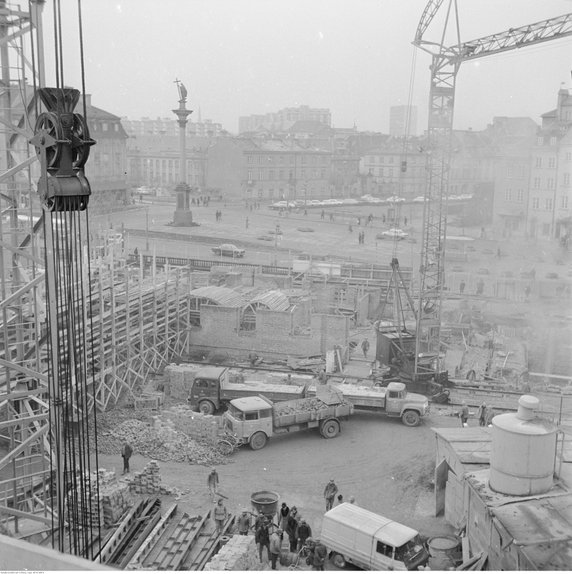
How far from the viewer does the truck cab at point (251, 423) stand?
744cm

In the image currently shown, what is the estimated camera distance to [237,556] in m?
4.91

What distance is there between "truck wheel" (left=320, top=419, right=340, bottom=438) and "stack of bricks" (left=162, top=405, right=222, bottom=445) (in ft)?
3.46

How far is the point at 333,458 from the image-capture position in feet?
23.9

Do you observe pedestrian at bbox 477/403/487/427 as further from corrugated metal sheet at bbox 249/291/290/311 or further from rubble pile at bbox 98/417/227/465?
corrugated metal sheet at bbox 249/291/290/311

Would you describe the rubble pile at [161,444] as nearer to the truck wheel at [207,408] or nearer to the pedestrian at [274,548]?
the truck wheel at [207,408]

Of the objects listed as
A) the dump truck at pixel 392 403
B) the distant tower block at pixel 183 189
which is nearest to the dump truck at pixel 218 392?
the dump truck at pixel 392 403

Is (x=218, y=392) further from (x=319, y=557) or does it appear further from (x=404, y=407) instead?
(x=319, y=557)

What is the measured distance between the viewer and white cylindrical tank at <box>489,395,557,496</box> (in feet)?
16.4

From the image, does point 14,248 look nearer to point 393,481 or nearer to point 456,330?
point 393,481

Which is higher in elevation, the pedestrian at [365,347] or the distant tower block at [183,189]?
the distant tower block at [183,189]

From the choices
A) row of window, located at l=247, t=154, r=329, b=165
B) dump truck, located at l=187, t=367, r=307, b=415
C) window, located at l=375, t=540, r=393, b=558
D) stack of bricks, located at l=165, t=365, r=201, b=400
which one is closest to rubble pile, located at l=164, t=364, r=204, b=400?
→ stack of bricks, located at l=165, t=365, r=201, b=400

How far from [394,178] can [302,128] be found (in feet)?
12.4

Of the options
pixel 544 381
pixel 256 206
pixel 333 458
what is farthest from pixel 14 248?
pixel 256 206

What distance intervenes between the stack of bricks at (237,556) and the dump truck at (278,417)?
2.25m
